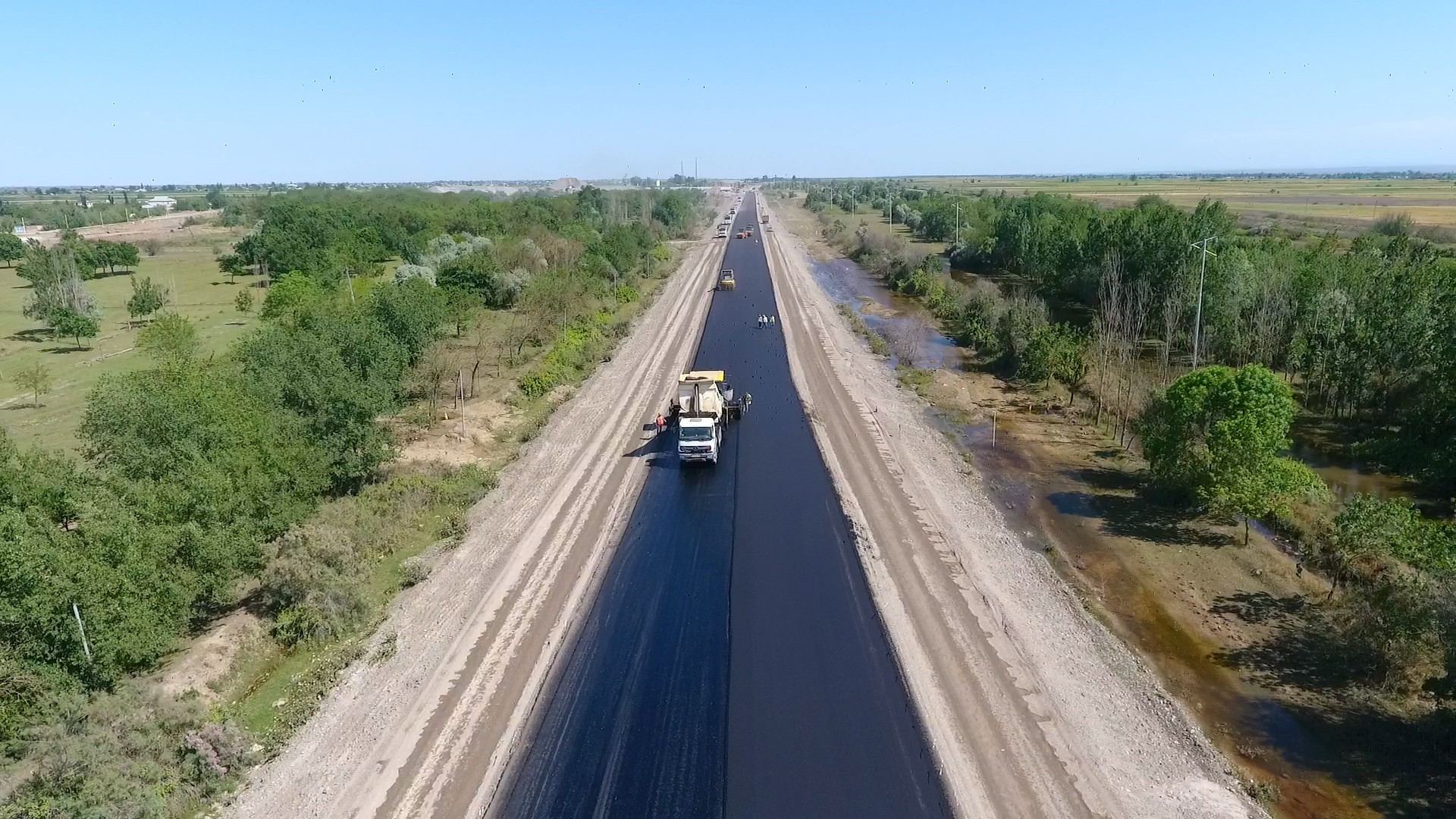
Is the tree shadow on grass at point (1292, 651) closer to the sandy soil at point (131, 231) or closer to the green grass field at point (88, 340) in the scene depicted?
the green grass field at point (88, 340)

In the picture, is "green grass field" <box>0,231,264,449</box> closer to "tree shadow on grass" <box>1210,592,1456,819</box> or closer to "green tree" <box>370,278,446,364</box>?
"green tree" <box>370,278,446,364</box>

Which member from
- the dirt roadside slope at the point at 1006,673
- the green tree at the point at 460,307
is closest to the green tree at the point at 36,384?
the green tree at the point at 460,307

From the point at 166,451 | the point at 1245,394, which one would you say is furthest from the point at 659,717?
the point at 1245,394

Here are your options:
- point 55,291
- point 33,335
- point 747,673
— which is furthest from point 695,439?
Result: point 33,335

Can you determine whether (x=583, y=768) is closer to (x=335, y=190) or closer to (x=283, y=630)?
(x=283, y=630)

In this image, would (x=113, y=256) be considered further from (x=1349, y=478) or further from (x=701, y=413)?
(x=1349, y=478)
